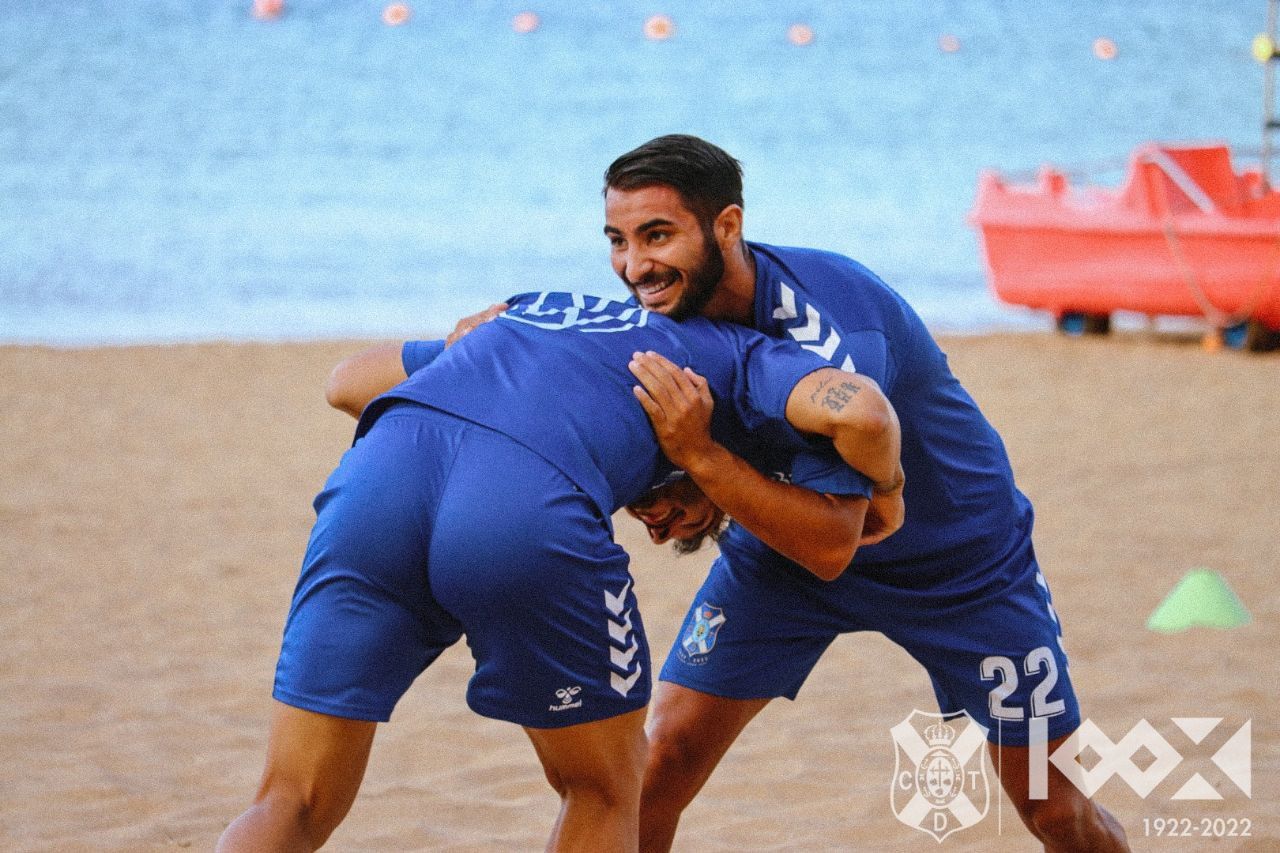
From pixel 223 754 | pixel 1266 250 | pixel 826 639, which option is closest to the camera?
pixel 826 639

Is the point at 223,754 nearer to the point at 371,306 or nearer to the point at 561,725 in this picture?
the point at 561,725

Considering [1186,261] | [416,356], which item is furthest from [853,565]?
[1186,261]

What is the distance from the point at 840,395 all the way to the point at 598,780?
704 millimetres

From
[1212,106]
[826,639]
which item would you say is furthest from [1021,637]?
[1212,106]

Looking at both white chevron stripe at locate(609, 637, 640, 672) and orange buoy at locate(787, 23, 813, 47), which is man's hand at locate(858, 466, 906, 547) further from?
orange buoy at locate(787, 23, 813, 47)

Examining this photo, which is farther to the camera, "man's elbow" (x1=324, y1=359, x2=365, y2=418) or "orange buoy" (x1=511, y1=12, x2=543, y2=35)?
Result: "orange buoy" (x1=511, y1=12, x2=543, y2=35)

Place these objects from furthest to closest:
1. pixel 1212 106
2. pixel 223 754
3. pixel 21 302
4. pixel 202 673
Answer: pixel 1212 106 < pixel 21 302 < pixel 202 673 < pixel 223 754

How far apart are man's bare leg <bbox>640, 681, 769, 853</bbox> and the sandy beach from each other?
515 millimetres

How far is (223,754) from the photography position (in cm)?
430

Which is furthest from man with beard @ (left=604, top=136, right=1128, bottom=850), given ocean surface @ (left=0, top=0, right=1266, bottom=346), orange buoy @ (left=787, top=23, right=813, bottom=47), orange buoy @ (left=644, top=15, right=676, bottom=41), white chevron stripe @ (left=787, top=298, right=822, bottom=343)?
orange buoy @ (left=787, top=23, right=813, bottom=47)

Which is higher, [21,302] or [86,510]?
[86,510]

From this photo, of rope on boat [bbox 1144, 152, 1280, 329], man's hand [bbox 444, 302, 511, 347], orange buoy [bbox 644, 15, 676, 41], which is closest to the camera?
man's hand [bbox 444, 302, 511, 347]

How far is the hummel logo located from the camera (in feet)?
7.55

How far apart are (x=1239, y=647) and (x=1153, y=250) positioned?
7.36m
